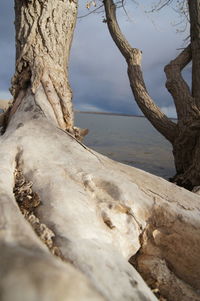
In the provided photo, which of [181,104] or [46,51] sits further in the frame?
[181,104]

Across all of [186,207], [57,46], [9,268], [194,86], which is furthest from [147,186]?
[194,86]

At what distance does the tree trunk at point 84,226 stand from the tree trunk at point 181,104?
2.56 meters

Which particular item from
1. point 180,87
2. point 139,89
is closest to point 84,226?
point 180,87

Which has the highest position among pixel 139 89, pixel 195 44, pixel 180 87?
pixel 195 44

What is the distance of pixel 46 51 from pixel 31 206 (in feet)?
8.27

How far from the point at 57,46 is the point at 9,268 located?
10.8 feet

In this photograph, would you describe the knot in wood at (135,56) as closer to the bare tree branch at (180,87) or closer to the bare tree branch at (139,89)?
the bare tree branch at (139,89)

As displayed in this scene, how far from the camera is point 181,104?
4602 mm

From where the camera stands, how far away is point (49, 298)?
55 cm

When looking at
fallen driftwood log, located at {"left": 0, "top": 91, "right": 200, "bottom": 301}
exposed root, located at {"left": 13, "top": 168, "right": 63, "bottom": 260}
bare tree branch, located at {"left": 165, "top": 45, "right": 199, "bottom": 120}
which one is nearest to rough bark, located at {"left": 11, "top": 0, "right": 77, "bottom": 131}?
fallen driftwood log, located at {"left": 0, "top": 91, "right": 200, "bottom": 301}

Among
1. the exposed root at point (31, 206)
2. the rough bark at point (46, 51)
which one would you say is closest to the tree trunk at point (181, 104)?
the rough bark at point (46, 51)

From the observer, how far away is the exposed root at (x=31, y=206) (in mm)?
1118

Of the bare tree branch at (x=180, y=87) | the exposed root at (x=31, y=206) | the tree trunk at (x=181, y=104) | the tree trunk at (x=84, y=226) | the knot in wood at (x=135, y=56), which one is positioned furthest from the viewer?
the knot in wood at (x=135, y=56)

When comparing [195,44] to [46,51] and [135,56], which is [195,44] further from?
[46,51]
